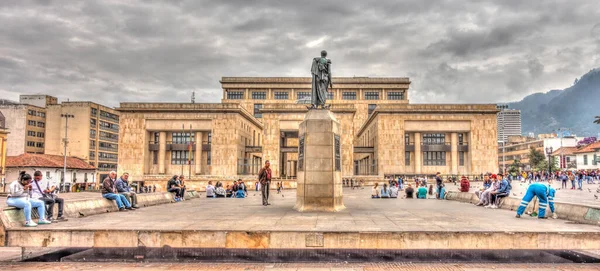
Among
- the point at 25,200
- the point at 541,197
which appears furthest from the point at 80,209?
the point at 541,197

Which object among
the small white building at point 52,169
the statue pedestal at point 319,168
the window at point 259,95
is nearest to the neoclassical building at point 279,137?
the small white building at point 52,169

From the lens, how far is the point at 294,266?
852 centimetres

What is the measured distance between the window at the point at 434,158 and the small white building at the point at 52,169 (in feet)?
154

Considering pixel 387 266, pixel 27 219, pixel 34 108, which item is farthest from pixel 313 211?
pixel 34 108

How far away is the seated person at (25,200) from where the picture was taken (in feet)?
31.7

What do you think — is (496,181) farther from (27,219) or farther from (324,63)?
(27,219)

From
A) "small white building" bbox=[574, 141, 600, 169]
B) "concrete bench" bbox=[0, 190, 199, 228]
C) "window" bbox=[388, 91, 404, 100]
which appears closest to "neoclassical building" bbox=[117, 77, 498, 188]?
"small white building" bbox=[574, 141, 600, 169]

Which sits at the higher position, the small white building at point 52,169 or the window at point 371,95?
the window at point 371,95

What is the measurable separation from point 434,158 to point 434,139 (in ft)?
8.29

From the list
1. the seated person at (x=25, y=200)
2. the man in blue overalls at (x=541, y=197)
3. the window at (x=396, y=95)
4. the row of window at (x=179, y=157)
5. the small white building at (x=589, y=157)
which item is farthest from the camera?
the window at (x=396, y=95)

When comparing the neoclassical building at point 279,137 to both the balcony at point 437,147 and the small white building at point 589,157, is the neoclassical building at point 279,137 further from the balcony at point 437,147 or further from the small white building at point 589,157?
the small white building at point 589,157

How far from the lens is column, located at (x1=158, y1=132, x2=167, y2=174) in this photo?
57469 millimetres

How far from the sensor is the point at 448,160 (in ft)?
190

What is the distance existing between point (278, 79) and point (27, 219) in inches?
2891
